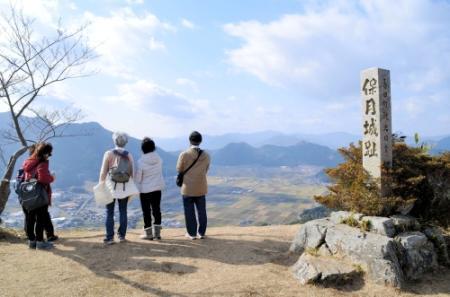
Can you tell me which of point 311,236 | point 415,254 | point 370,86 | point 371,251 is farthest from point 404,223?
point 370,86

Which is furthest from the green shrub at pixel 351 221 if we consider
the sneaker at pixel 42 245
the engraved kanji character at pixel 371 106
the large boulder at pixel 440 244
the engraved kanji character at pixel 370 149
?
the sneaker at pixel 42 245

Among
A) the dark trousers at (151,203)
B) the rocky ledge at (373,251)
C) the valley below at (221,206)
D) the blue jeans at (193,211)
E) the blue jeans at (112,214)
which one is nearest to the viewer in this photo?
the rocky ledge at (373,251)

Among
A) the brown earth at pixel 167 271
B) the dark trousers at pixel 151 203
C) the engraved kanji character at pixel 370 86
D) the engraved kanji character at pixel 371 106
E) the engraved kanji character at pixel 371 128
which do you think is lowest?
the brown earth at pixel 167 271

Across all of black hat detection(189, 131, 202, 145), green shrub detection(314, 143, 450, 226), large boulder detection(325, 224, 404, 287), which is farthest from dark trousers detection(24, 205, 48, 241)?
green shrub detection(314, 143, 450, 226)

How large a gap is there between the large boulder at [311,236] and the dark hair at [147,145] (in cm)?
335

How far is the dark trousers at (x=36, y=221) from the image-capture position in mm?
7176

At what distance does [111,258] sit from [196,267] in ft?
5.29

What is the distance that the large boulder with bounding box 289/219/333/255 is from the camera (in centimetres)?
679

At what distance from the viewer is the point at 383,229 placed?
6.10 meters

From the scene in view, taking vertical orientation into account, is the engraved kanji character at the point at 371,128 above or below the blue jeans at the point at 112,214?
above

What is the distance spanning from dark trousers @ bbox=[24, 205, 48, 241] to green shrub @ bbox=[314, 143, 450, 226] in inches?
219

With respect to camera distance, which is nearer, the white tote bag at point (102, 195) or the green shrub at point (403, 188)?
the green shrub at point (403, 188)

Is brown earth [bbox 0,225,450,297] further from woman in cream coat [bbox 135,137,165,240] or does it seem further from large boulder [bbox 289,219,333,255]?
woman in cream coat [bbox 135,137,165,240]

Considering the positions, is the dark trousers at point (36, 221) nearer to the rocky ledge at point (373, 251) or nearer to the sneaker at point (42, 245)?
the sneaker at point (42, 245)
